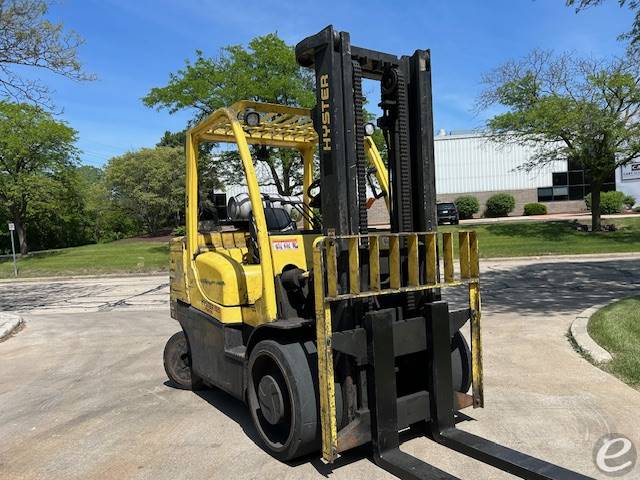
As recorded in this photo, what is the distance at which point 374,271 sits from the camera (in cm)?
373

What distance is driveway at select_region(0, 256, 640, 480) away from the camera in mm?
4109

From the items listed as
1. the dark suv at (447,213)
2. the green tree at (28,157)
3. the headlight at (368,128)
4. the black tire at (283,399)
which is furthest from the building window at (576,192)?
the black tire at (283,399)

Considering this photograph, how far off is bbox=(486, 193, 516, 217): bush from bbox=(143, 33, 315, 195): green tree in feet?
79.9

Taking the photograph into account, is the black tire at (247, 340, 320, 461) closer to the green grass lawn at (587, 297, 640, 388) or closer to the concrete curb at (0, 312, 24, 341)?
the green grass lawn at (587, 297, 640, 388)

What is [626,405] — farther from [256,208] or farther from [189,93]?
[189,93]

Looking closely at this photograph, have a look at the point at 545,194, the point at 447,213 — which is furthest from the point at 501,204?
the point at 447,213

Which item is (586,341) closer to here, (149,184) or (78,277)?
(78,277)

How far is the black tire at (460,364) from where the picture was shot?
466 centimetres

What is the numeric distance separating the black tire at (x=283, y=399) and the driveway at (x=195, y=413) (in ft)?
0.63

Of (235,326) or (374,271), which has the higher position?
(374,271)

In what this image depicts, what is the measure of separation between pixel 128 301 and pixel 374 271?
41.0ft

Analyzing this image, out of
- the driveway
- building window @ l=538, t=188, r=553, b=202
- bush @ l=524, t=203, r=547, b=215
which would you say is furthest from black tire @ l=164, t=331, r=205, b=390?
building window @ l=538, t=188, r=553, b=202

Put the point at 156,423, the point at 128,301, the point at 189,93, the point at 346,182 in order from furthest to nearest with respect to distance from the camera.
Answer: the point at 189,93
the point at 128,301
the point at 156,423
the point at 346,182

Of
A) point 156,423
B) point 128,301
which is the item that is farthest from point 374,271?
point 128,301
